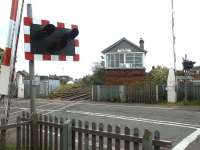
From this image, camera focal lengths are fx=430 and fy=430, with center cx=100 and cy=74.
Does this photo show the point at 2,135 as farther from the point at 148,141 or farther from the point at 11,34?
the point at 148,141

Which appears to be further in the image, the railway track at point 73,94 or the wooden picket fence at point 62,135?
the railway track at point 73,94

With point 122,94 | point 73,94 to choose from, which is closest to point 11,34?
point 122,94

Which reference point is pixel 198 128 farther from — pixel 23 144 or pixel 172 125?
pixel 23 144

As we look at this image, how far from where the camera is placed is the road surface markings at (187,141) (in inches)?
420

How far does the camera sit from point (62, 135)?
746cm

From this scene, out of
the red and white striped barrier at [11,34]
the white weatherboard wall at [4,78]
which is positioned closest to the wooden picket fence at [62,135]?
the white weatherboard wall at [4,78]

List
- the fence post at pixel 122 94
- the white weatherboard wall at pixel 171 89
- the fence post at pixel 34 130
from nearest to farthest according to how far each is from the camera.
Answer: the fence post at pixel 34 130 → the white weatherboard wall at pixel 171 89 → the fence post at pixel 122 94

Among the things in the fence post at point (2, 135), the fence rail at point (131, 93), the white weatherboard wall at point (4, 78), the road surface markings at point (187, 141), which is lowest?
the road surface markings at point (187, 141)

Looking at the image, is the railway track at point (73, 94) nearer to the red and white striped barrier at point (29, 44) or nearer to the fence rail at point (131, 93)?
the fence rail at point (131, 93)

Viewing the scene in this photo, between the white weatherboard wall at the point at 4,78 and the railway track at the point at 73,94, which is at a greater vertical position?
the white weatherboard wall at the point at 4,78

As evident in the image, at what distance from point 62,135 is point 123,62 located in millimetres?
39431

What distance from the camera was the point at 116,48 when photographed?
4753cm

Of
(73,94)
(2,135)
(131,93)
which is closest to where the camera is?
(2,135)

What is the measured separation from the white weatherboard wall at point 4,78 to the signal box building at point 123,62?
3703cm
